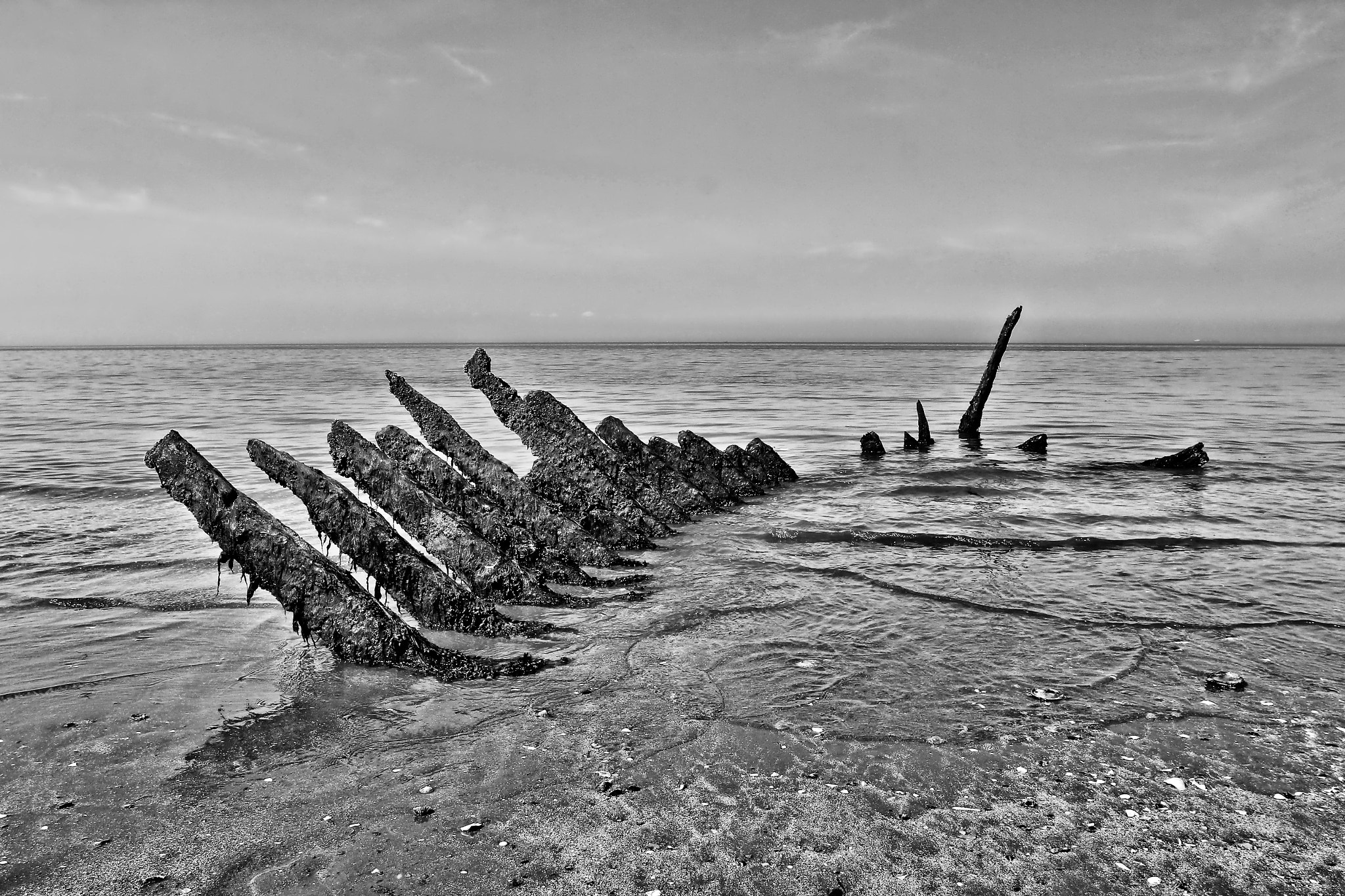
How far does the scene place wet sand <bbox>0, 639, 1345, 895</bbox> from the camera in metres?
3.78

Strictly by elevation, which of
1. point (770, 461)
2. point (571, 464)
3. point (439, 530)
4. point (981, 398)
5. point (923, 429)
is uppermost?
point (981, 398)

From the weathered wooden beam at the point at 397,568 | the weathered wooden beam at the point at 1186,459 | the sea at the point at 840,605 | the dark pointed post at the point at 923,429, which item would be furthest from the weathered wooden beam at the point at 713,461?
the weathered wooden beam at the point at 1186,459

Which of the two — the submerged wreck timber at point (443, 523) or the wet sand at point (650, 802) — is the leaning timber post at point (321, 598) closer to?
the submerged wreck timber at point (443, 523)

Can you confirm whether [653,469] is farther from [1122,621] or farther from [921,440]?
[921,440]

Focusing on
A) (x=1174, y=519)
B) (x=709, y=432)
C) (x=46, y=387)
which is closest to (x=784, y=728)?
(x=1174, y=519)

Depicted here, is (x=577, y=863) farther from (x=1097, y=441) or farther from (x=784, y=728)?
(x=1097, y=441)

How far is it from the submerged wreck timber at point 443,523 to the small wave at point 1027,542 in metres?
2.22

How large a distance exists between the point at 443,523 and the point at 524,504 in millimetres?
1657

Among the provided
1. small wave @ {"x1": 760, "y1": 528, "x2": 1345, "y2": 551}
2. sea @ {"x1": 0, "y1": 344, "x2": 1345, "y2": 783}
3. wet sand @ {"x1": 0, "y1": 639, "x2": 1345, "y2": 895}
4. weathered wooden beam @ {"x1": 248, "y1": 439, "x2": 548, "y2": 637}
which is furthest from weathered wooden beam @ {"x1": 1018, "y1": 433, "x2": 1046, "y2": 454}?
weathered wooden beam @ {"x1": 248, "y1": 439, "x2": 548, "y2": 637}

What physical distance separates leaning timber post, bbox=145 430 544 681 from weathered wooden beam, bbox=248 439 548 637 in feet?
1.76

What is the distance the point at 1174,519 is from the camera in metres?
12.0

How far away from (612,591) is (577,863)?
4617 mm

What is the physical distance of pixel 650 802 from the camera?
4.38 metres

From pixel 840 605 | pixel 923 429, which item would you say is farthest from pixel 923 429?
pixel 840 605
